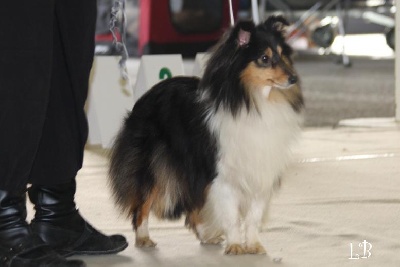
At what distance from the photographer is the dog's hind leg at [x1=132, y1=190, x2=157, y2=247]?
2.75m

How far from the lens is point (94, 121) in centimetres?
476

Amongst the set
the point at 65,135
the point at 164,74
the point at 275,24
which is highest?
the point at 275,24

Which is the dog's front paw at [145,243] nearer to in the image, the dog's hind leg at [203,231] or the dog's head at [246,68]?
the dog's hind leg at [203,231]

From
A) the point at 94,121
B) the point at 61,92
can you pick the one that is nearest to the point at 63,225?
the point at 61,92

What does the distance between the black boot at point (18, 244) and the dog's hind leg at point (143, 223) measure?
37 centimetres

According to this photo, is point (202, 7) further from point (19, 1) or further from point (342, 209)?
point (19, 1)

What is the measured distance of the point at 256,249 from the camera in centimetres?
263

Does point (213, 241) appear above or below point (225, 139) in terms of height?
below

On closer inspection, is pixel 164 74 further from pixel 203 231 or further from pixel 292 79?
pixel 292 79

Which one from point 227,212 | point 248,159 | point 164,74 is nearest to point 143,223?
point 227,212

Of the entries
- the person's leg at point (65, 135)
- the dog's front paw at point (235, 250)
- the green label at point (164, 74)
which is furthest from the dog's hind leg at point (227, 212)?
the green label at point (164, 74)

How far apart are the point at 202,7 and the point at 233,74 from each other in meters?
6.83

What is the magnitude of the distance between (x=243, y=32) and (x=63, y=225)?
72cm

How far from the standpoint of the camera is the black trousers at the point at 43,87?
2.25 meters
